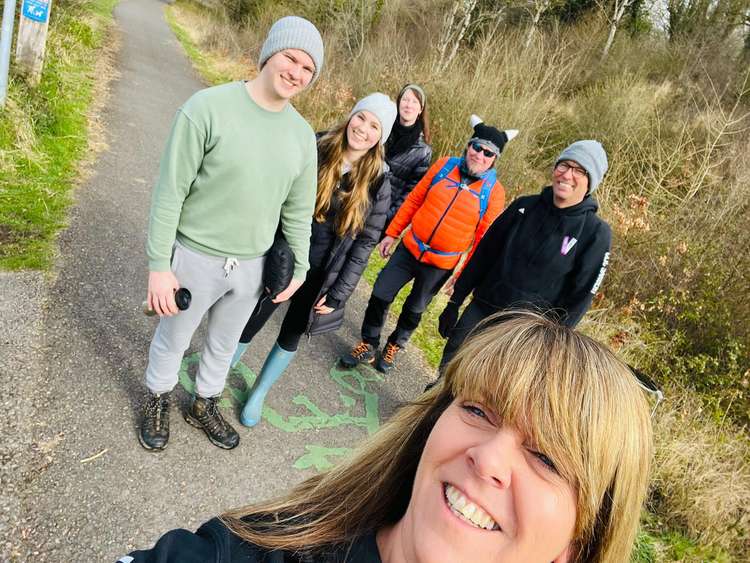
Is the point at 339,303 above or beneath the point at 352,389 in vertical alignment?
above

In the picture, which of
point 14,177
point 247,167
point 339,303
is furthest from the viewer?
point 14,177

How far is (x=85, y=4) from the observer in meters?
10.7

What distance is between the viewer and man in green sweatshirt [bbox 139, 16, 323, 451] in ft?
6.70

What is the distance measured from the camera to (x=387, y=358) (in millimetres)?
4320

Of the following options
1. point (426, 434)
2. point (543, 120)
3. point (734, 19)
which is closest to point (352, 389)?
point (426, 434)

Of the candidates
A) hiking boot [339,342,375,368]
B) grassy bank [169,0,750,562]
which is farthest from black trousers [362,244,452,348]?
grassy bank [169,0,750,562]

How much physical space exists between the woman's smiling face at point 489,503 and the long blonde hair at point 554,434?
0.15 ft

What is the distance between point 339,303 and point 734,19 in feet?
48.8

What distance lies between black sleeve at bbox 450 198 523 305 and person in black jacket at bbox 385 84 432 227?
1183mm

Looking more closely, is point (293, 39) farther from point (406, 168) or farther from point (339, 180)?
point (406, 168)

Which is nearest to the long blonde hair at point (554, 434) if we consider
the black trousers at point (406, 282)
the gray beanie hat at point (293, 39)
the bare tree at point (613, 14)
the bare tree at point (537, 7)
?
the gray beanie hat at point (293, 39)

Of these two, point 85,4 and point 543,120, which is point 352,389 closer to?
point 543,120

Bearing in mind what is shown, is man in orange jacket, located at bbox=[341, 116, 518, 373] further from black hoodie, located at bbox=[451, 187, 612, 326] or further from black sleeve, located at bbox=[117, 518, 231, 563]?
black sleeve, located at bbox=[117, 518, 231, 563]

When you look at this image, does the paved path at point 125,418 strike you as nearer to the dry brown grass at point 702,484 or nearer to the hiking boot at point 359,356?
the hiking boot at point 359,356
